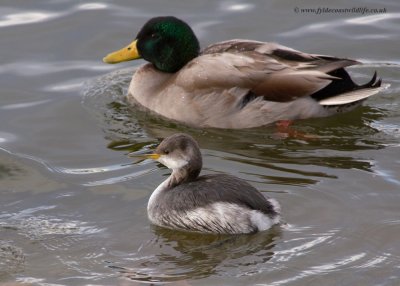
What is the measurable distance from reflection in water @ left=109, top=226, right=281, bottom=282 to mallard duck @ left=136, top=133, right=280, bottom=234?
0.08 m

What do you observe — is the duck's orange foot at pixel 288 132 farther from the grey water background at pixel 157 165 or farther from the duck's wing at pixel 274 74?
the duck's wing at pixel 274 74

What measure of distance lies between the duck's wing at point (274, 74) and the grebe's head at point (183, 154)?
2.34 meters

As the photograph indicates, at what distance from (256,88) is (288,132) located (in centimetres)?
58

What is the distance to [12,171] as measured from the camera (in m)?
9.91

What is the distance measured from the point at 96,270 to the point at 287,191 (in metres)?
2.11

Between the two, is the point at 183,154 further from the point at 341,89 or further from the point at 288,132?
the point at 341,89

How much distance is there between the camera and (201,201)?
27.2ft

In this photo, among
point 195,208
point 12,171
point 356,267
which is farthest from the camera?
point 12,171

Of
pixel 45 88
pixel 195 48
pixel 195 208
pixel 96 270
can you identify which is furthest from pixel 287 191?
pixel 45 88

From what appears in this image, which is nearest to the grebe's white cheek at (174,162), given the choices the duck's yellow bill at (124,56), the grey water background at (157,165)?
the grey water background at (157,165)

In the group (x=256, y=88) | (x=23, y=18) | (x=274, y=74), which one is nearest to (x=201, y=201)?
(x=256, y=88)

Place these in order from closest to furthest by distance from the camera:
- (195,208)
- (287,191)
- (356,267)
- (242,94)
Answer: (356,267) < (195,208) < (287,191) < (242,94)

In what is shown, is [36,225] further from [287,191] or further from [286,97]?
[286,97]
